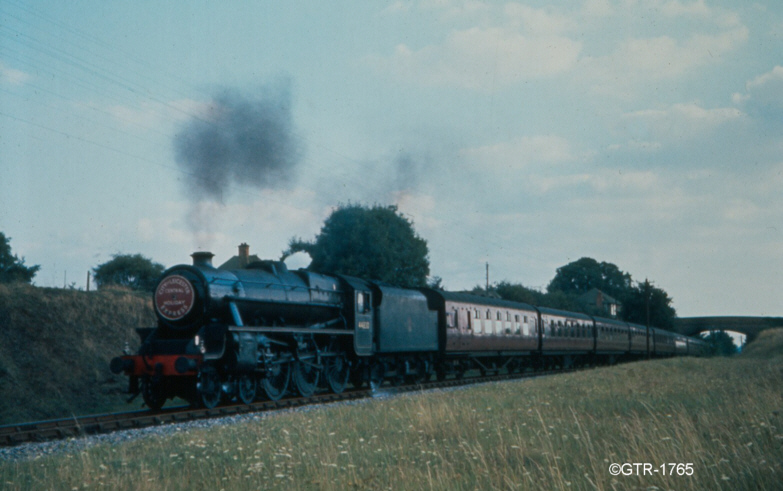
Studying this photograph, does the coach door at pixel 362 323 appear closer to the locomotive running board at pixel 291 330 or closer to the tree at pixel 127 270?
the locomotive running board at pixel 291 330

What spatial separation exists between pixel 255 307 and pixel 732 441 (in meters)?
10.9

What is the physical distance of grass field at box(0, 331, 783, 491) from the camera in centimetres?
571

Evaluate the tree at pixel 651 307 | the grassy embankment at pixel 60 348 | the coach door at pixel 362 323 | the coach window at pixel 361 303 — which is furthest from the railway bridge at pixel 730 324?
the grassy embankment at pixel 60 348

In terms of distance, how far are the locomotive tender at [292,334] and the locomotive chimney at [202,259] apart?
0.02 metres

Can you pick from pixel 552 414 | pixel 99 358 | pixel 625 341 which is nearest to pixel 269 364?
pixel 552 414

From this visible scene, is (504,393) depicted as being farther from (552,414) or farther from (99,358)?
(99,358)

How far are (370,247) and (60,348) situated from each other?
30.1 m

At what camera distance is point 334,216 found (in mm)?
52500

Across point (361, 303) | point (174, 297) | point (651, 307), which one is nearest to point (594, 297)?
point (651, 307)

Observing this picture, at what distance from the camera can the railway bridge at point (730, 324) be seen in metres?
77.9

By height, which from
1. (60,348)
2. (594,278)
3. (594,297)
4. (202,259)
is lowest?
(60,348)

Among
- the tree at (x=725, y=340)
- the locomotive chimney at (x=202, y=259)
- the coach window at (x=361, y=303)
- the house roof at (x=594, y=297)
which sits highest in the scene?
the house roof at (x=594, y=297)

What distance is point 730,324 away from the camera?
80688mm

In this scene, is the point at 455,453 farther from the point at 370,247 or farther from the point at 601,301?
the point at 601,301
